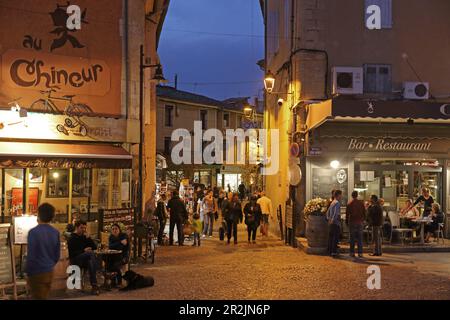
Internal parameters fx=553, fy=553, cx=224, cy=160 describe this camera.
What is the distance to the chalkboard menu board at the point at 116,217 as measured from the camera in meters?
12.3

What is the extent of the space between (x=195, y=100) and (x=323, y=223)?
31827mm

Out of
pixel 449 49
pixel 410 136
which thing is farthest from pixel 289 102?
pixel 449 49

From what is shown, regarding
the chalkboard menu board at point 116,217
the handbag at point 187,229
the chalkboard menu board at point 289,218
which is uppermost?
the chalkboard menu board at point 116,217

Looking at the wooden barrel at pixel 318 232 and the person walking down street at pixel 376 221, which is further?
the wooden barrel at pixel 318 232

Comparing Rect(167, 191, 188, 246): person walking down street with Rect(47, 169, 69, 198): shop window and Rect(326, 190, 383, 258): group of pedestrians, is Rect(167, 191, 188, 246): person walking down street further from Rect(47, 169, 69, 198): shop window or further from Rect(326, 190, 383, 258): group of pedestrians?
Rect(326, 190, 383, 258): group of pedestrians

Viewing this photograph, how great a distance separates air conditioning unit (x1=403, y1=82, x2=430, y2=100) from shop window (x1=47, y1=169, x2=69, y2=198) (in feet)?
34.6

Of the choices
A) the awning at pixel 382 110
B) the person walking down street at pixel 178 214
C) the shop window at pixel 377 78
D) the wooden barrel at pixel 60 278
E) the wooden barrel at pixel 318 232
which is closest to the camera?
the wooden barrel at pixel 60 278

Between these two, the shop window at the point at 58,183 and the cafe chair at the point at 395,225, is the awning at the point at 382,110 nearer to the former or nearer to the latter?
the cafe chair at the point at 395,225

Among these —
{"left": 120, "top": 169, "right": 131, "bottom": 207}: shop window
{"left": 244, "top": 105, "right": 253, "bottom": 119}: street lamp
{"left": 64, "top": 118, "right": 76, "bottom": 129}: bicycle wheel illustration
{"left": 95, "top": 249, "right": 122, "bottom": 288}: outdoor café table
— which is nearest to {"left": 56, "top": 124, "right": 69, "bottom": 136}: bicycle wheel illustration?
{"left": 64, "top": 118, "right": 76, "bottom": 129}: bicycle wheel illustration

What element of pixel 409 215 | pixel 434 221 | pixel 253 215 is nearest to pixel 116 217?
pixel 253 215

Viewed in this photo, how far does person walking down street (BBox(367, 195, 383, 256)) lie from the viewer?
Result: 14.8 m

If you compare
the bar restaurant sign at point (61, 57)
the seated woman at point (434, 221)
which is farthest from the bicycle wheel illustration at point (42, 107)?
the seated woman at point (434, 221)

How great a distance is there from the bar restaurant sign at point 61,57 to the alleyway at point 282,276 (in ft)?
14.5

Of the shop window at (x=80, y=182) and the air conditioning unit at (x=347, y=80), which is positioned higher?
the air conditioning unit at (x=347, y=80)
